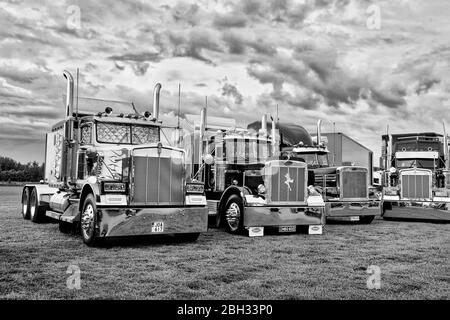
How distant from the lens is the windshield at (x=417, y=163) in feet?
63.5

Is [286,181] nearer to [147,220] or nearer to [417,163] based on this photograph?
[147,220]

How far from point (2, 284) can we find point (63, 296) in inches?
38.3

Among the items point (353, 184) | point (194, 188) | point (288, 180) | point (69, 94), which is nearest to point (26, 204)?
point (69, 94)

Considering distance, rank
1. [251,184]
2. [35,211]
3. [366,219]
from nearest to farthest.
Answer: [251,184] → [35,211] → [366,219]

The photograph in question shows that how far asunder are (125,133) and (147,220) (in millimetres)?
2489

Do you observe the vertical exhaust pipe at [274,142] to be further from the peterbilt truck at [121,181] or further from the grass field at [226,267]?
the peterbilt truck at [121,181]

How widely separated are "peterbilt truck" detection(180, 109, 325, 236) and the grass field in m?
0.52

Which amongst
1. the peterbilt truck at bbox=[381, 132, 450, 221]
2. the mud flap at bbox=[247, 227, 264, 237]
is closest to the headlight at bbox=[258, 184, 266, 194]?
the mud flap at bbox=[247, 227, 264, 237]

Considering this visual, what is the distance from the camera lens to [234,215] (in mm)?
11539

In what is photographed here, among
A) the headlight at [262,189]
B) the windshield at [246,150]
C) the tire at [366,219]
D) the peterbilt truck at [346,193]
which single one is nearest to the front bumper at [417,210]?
the peterbilt truck at [346,193]

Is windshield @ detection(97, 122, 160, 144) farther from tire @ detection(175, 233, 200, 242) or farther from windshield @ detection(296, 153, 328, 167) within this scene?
windshield @ detection(296, 153, 328, 167)

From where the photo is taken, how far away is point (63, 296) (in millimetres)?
5281

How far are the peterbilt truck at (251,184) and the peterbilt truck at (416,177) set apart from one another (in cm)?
575

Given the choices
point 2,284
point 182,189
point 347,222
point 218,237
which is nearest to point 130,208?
point 182,189
